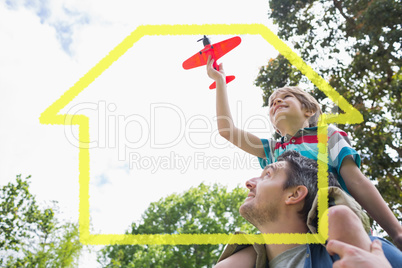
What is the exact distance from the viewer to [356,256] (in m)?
1.11

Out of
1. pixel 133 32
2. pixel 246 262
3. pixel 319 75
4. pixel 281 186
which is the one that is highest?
pixel 319 75

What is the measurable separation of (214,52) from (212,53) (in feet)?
0.07

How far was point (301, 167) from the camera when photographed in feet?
6.17

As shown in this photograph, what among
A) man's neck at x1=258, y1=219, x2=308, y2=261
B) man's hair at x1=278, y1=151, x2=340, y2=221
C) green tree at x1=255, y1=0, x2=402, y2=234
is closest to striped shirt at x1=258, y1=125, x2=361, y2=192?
man's hair at x1=278, y1=151, x2=340, y2=221

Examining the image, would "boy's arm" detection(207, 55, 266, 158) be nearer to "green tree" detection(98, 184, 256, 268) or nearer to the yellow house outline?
the yellow house outline

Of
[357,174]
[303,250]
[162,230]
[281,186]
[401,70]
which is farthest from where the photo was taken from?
[162,230]

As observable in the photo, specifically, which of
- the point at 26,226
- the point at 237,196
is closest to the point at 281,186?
the point at 26,226

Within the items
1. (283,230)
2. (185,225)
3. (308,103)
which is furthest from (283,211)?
(185,225)

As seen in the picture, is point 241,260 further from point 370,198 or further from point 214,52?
point 214,52

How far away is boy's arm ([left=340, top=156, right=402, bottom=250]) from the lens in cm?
186

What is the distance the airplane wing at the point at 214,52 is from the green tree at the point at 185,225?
1410 cm

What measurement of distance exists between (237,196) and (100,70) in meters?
16.7

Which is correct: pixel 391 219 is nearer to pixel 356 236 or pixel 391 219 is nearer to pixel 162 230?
pixel 356 236

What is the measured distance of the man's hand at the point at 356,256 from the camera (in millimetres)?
1093
